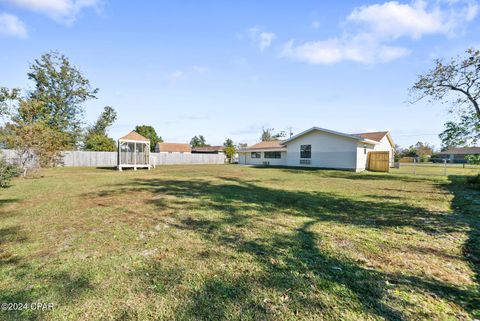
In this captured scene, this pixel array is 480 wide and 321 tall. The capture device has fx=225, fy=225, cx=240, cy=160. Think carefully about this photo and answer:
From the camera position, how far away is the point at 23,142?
1255 centimetres

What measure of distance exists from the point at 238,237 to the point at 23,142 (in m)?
15.1

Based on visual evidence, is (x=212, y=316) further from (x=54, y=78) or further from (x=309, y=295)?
(x=54, y=78)

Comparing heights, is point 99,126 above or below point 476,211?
above

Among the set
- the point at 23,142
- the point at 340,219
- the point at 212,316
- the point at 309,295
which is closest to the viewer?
the point at 212,316

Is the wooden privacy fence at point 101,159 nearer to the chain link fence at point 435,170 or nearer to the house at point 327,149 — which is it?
the house at point 327,149

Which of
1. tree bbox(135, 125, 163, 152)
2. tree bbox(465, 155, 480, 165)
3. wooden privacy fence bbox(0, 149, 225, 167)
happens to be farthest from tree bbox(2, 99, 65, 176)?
tree bbox(135, 125, 163, 152)

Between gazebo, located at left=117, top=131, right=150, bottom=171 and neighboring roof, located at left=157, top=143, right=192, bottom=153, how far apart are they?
31.4 metres

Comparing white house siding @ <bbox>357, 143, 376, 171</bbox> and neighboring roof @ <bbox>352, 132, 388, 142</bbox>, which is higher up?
neighboring roof @ <bbox>352, 132, 388, 142</bbox>

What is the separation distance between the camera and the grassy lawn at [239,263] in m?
2.04

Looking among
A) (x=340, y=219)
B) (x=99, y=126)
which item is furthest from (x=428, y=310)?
(x=99, y=126)

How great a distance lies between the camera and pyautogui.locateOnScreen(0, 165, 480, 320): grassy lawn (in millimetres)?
2041

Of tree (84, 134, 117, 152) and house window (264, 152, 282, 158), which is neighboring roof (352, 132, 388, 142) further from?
tree (84, 134, 117, 152)

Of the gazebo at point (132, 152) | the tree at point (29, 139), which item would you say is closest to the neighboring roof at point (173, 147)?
the gazebo at point (132, 152)

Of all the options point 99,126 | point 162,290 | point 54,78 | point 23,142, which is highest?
point 54,78
